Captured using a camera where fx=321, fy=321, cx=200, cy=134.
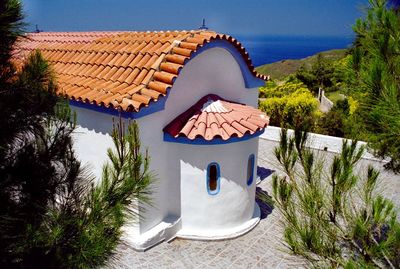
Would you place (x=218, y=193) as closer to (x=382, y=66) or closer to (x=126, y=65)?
(x=126, y=65)

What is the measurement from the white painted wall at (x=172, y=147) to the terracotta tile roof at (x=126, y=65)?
0.44 m

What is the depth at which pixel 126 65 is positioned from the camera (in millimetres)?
8727

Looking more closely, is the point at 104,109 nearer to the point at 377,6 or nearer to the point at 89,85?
the point at 89,85

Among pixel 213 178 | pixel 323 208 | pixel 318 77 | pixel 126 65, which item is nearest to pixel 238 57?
pixel 126 65

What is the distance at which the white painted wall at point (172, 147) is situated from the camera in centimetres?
792

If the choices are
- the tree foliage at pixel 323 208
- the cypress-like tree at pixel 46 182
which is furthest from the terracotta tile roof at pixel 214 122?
the cypress-like tree at pixel 46 182

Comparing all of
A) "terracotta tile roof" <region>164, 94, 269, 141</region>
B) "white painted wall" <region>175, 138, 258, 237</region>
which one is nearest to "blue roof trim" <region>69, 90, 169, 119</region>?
"terracotta tile roof" <region>164, 94, 269, 141</region>

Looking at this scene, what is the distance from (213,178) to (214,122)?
60.5 inches

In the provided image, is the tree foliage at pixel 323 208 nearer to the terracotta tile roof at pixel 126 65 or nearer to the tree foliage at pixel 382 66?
the tree foliage at pixel 382 66

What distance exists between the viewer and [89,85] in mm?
8500

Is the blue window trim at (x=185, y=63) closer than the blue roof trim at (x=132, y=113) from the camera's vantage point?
No

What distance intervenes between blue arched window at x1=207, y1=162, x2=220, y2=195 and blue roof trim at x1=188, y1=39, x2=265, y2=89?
290cm

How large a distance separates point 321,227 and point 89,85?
678cm

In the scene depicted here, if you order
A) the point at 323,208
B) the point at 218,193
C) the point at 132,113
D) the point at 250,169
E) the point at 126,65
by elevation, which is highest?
the point at 126,65
